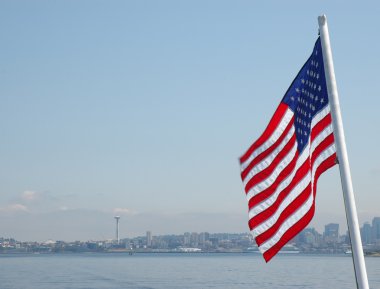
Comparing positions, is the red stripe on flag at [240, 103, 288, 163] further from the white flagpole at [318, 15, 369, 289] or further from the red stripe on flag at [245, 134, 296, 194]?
the white flagpole at [318, 15, 369, 289]

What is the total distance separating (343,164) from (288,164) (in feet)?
5.13

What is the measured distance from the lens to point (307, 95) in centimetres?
1098

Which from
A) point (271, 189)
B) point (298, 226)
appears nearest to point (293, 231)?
point (298, 226)

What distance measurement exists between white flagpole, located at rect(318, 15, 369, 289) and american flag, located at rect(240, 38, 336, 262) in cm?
72

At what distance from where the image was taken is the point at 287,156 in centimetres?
1112

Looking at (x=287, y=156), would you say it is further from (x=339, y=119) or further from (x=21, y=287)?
(x=21, y=287)

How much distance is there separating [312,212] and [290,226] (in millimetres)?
361

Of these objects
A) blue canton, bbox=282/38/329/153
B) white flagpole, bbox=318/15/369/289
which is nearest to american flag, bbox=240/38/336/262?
blue canton, bbox=282/38/329/153

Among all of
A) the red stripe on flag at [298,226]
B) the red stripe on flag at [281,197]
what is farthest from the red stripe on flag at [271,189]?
the red stripe on flag at [298,226]

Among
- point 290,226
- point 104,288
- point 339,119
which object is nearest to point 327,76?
point 339,119

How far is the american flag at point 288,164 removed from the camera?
10789mm

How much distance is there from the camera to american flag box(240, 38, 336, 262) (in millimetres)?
10789

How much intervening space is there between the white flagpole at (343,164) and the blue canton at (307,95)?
0.55 m

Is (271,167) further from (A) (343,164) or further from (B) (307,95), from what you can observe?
(A) (343,164)
